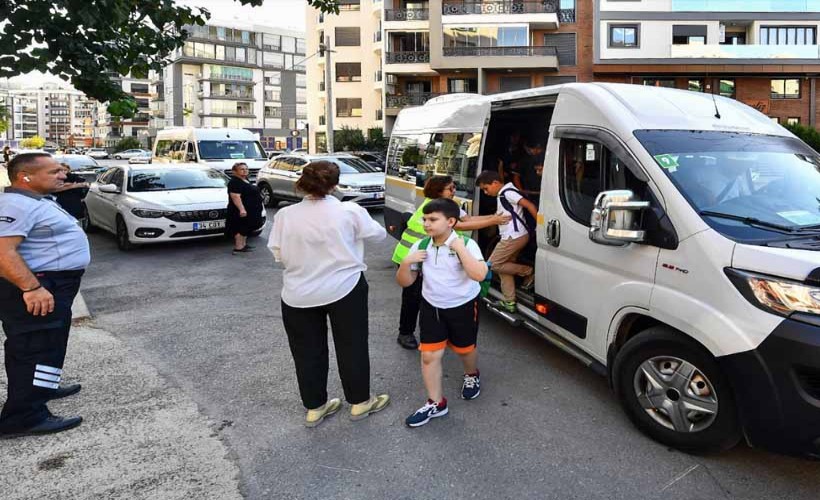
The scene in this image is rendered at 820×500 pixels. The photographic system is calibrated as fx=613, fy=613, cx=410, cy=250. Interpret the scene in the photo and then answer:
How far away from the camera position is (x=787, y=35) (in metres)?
38.8

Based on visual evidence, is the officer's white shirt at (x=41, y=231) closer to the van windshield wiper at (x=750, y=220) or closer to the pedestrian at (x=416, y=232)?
the pedestrian at (x=416, y=232)

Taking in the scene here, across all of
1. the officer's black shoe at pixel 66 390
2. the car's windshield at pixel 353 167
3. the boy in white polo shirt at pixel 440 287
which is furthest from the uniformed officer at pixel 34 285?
the car's windshield at pixel 353 167

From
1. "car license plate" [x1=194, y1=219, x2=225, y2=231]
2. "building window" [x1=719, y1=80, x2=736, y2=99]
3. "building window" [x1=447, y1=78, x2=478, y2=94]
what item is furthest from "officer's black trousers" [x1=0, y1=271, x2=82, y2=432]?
"building window" [x1=719, y1=80, x2=736, y2=99]

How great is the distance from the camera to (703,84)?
130 ft

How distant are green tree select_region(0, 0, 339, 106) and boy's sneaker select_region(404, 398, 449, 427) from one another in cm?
443

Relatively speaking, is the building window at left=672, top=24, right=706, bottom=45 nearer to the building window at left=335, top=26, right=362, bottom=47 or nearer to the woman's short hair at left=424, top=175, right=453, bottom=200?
the building window at left=335, top=26, right=362, bottom=47

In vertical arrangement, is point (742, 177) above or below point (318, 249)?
above

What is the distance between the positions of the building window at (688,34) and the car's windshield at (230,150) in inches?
1202

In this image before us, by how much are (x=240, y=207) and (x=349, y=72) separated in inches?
1721

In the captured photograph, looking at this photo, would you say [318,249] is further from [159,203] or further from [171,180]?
[171,180]

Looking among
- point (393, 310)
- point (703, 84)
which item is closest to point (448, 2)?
point (703, 84)

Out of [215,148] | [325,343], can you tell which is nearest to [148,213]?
[325,343]

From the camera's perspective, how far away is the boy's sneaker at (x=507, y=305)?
5418 mm

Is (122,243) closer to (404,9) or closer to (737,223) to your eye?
(737,223)
